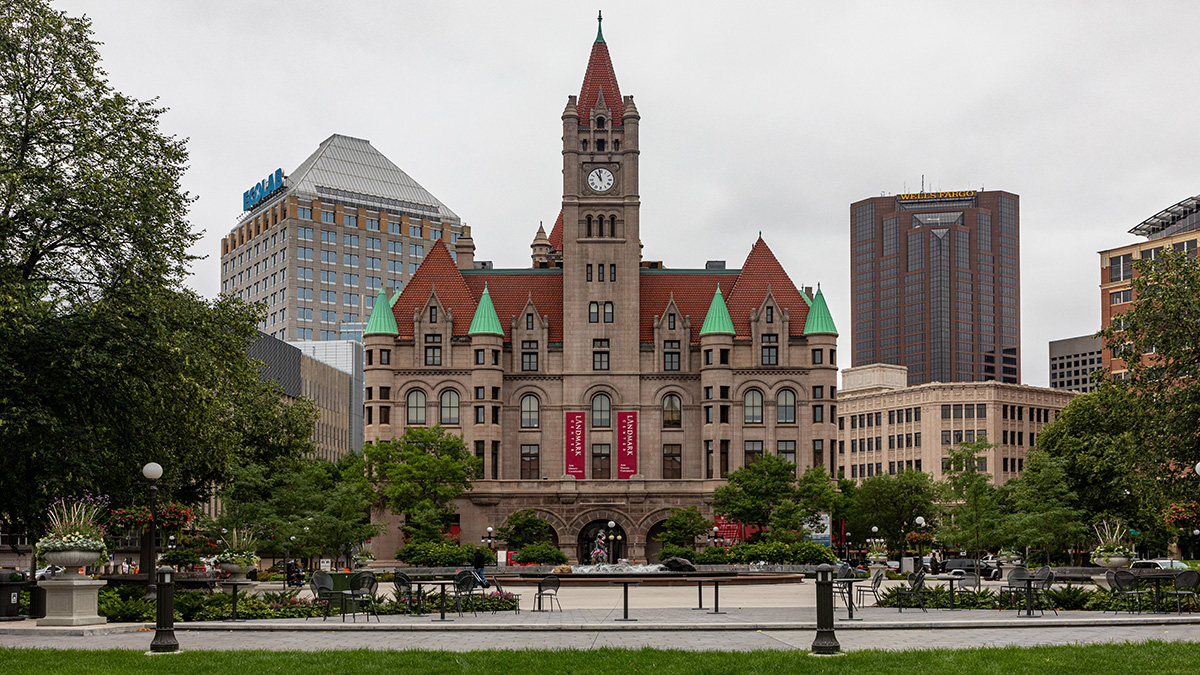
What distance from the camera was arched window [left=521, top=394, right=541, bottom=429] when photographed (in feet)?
340

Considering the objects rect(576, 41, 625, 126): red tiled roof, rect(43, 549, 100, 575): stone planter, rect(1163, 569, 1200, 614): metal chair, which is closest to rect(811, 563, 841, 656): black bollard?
rect(1163, 569, 1200, 614): metal chair

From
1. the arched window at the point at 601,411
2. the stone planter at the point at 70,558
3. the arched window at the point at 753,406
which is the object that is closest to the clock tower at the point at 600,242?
the arched window at the point at 601,411

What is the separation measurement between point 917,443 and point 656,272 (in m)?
64.0

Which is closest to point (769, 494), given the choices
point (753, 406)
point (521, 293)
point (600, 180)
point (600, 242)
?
point (753, 406)

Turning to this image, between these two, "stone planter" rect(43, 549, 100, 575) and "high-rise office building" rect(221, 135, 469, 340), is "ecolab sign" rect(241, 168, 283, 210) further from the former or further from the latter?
"stone planter" rect(43, 549, 100, 575)

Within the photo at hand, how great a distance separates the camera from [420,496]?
90.0 metres

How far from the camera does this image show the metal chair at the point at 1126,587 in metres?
32.6

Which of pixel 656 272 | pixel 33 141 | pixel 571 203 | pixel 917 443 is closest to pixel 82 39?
pixel 33 141

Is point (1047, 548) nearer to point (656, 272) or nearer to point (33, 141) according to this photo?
point (656, 272)

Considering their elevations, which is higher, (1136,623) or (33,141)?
(33,141)

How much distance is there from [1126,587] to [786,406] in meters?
69.4

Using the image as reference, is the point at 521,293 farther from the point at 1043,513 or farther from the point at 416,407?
the point at 1043,513

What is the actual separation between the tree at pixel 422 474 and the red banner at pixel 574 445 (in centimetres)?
1019

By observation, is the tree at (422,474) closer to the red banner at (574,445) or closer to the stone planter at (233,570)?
the red banner at (574,445)
